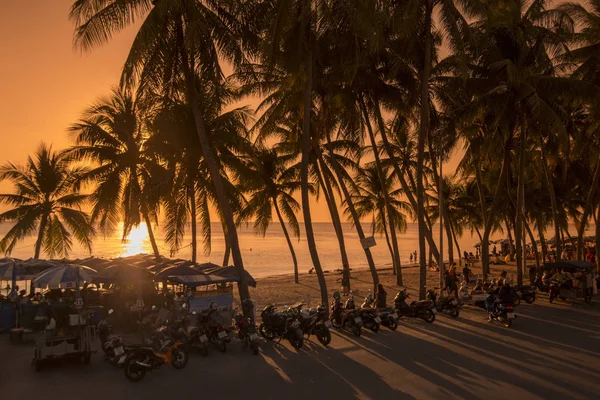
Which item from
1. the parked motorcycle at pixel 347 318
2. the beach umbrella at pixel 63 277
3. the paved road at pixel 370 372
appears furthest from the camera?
the parked motorcycle at pixel 347 318

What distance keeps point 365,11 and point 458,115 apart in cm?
925

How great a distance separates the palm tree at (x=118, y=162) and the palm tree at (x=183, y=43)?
602cm

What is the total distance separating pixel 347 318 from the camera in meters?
15.3

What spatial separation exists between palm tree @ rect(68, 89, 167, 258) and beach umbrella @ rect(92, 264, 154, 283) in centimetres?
523

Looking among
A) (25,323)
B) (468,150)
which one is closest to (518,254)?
(468,150)

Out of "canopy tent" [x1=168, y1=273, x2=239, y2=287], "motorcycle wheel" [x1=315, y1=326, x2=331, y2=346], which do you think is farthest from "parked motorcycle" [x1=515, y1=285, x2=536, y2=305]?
"canopy tent" [x1=168, y1=273, x2=239, y2=287]

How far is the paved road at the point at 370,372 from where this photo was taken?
31.3 feet

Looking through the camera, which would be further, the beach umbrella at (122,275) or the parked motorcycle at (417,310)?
the beach umbrella at (122,275)

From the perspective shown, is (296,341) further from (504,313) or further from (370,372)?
(504,313)

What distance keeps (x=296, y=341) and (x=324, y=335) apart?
994mm

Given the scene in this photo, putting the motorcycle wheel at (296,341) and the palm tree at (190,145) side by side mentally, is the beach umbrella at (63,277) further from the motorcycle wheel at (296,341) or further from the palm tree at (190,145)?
the palm tree at (190,145)

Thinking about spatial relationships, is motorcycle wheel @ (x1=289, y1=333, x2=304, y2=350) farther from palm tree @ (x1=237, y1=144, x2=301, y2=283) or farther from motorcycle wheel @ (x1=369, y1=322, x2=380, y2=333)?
palm tree @ (x1=237, y1=144, x2=301, y2=283)

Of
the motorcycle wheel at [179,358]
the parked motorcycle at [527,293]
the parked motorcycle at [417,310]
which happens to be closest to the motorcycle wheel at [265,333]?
the motorcycle wheel at [179,358]

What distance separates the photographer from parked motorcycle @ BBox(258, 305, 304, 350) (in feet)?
43.7
